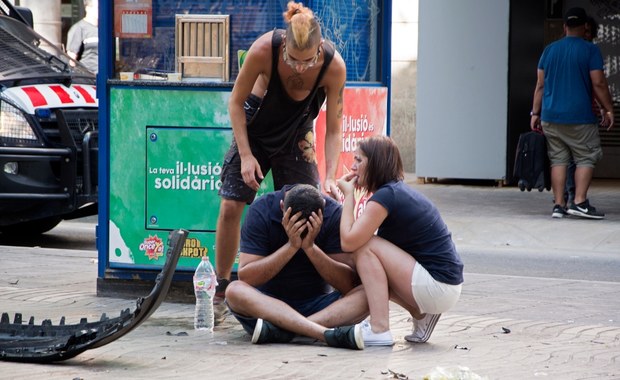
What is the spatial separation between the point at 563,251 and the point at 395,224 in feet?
14.4

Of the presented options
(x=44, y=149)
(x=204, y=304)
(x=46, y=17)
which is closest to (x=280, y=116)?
(x=204, y=304)

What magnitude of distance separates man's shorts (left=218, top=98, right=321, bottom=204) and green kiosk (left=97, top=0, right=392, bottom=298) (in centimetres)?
25

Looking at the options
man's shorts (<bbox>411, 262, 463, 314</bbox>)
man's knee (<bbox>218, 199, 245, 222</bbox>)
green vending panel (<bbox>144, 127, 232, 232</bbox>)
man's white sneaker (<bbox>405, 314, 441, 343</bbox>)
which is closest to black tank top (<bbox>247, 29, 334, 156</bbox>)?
man's knee (<bbox>218, 199, 245, 222</bbox>)

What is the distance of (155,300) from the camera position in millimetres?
5445

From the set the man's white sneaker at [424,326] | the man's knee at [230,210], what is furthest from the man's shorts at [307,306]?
the man's knee at [230,210]

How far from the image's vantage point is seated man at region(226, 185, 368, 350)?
19.9 ft

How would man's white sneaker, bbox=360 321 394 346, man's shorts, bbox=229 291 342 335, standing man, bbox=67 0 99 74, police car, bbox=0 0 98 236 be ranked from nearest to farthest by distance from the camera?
man's white sneaker, bbox=360 321 394 346 → man's shorts, bbox=229 291 342 335 → police car, bbox=0 0 98 236 → standing man, bbox=67 0 99 74

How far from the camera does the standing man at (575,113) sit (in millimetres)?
11750

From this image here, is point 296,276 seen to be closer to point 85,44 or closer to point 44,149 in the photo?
point 44,149

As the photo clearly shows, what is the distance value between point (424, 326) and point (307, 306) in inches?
22.6

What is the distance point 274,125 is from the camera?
6.82 metres

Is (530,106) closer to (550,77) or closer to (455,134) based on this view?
(455,134)

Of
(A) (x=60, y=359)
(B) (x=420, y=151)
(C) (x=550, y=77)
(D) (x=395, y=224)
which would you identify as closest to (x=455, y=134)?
(B) (x=420, y=151)

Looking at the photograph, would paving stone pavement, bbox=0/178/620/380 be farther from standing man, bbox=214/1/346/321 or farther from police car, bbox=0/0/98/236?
standing man, bbox=214/1/346/321
